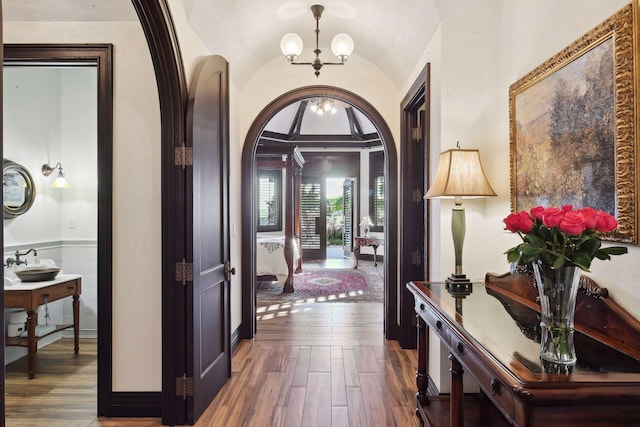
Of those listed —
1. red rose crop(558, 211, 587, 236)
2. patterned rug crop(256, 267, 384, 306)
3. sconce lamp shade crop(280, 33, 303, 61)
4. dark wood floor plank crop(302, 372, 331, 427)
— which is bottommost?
dark wood floor plank crop(302, 372, 331, 427)

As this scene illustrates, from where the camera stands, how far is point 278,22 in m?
3.08

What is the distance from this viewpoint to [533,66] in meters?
1.94

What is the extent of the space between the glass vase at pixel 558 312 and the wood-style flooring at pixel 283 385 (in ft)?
4.99

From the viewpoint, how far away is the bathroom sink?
9.80 ft

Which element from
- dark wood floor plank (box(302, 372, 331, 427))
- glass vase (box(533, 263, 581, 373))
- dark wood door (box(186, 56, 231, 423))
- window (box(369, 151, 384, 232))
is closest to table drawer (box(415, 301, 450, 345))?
glass vase (box(533, 263, 581, 373))

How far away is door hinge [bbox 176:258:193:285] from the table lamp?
5.12 ft

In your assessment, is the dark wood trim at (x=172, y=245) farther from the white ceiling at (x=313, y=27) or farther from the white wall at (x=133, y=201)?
the white ceiling at (x=313, y=27)

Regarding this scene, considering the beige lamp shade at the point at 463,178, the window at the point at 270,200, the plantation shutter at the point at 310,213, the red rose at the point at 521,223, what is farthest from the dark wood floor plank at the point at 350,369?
the plantation shutter at the point at 310,213

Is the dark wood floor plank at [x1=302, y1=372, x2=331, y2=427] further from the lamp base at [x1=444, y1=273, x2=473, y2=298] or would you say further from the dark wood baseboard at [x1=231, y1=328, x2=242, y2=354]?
the lamp base at [x1=444, y1=273, x2=473, y2=298]

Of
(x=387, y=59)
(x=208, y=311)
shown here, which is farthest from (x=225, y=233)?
(x=387, y=59)

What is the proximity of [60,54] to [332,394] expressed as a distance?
302 centimetres

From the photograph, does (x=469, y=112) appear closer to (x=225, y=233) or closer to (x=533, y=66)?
(x=533, y=66)

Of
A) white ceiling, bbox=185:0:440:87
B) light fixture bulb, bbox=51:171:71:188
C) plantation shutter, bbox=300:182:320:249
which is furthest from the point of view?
plantation shutter, bbox=300:182:320:249

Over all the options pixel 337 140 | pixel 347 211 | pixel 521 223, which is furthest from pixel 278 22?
pixel 347 211
